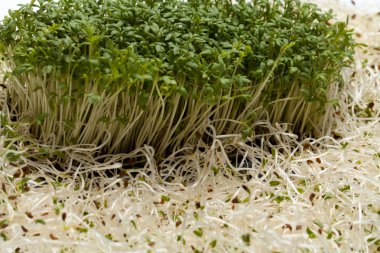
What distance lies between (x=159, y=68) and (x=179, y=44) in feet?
0.55

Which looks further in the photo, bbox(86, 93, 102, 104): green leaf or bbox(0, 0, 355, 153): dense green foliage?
bbox(0, 0, 355, 153): dense green foliage

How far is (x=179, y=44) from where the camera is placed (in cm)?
258

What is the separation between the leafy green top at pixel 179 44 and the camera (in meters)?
2.44

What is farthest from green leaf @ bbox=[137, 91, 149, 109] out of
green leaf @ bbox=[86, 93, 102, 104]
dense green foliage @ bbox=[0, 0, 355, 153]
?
green leaf @ bbox=[86, 93, 102, 104]

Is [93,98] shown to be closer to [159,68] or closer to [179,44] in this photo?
[159,68]

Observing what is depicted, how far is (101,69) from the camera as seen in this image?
242cm

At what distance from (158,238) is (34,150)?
64 centimetres

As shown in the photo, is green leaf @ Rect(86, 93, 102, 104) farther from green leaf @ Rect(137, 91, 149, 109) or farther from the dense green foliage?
green leaf @ Rect(137, 91, 149, 109)

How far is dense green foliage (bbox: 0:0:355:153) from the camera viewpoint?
2451mm

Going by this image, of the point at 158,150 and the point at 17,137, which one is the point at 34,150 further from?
the point at 158,150

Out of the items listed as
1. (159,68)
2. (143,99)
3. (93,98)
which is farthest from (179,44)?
(93,98)

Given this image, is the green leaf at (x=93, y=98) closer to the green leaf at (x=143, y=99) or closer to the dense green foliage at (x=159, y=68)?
the dense green foliage at (x=159, y=68)

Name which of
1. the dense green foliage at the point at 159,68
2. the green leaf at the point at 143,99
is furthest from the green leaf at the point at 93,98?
the green leaf at the point at 143,99

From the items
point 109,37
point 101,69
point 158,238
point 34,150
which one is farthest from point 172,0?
point 158,238
